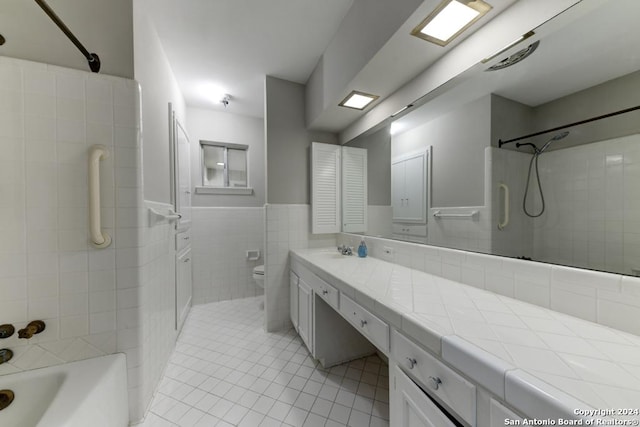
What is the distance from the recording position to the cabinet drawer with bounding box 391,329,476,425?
2.09ft

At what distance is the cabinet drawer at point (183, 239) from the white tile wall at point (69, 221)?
0.95 m

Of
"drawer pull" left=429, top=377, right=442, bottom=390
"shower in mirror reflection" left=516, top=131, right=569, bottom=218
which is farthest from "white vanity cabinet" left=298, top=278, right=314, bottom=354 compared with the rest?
"shower in mirror reflection" left=516, top=131, right=569, bottom=218

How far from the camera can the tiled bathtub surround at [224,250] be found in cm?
302

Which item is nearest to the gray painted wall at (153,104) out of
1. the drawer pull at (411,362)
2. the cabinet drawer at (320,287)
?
the cabinet drawer at (320,287)

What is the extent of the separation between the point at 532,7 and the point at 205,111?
3.35 meters

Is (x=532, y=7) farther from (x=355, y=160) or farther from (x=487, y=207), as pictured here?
(x=355, y=160)

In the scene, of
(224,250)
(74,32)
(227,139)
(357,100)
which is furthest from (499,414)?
(227,139)

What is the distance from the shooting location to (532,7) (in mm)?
903

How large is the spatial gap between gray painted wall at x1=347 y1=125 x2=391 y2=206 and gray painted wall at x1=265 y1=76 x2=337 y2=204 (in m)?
0.62

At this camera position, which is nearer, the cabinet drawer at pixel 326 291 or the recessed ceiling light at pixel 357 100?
the cabinet drawer at pixel 326 291

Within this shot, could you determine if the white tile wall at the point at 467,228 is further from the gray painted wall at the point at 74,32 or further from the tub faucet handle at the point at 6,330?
the tub faucet handle at the point at 6,330

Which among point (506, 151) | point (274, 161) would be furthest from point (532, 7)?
point (274, 161)

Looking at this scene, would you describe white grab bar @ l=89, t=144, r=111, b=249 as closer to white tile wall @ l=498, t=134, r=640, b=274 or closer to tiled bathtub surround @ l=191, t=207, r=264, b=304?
tiled bathtub surround @ l=191, t=207, r=264, b=304

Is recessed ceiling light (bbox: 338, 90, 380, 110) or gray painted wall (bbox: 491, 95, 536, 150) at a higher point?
recessed ceiling light (bbox: 338, 90, 380, 110)
